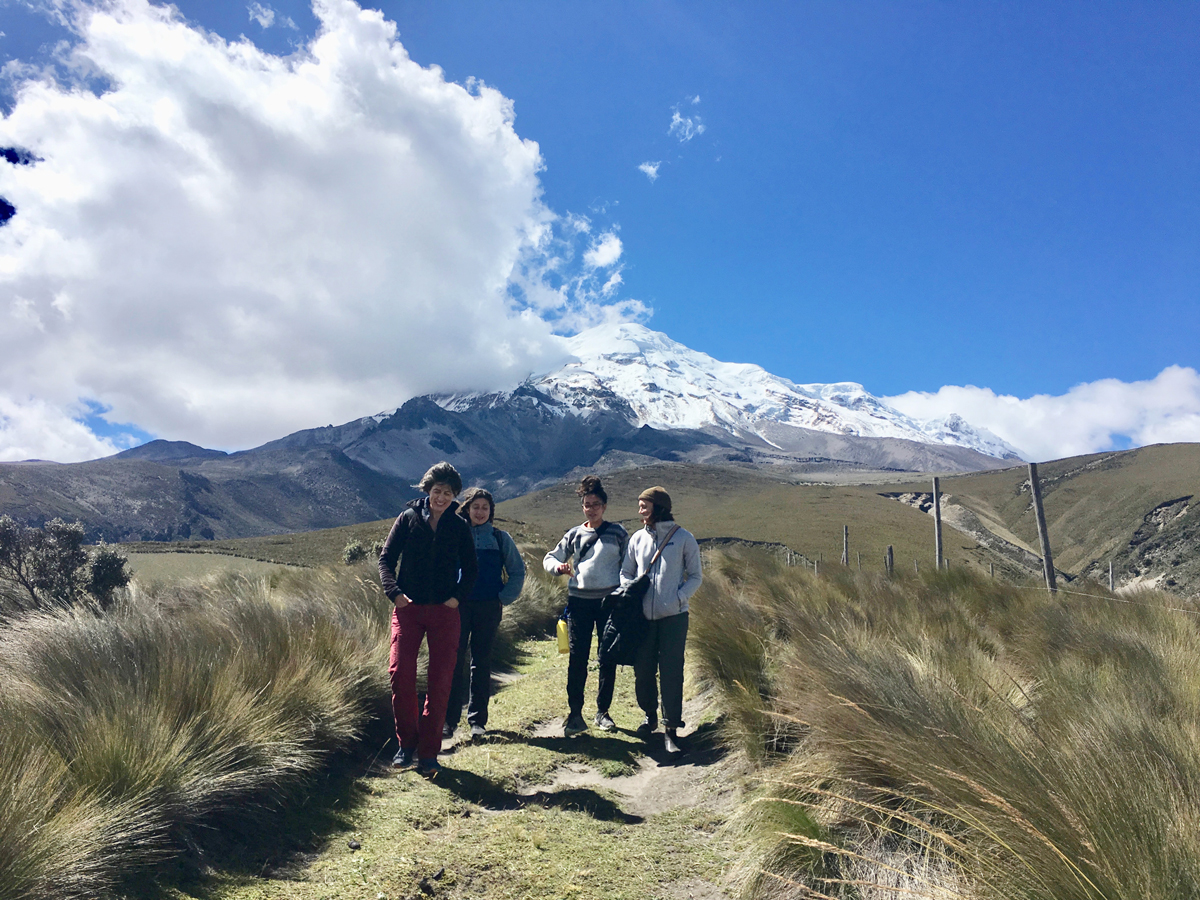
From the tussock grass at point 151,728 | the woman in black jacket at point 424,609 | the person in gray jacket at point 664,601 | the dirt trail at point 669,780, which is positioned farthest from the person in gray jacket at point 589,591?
the tussock grass at point 151,728

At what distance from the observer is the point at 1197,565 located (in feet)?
142

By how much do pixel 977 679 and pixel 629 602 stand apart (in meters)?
2.35

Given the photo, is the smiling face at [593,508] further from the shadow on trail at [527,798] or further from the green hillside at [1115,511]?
the green hillside at [1115,511]

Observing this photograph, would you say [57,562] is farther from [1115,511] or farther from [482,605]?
[1115,511]

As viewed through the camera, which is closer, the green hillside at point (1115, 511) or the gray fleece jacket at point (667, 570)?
the gray fleece jacket at point (667, 570)

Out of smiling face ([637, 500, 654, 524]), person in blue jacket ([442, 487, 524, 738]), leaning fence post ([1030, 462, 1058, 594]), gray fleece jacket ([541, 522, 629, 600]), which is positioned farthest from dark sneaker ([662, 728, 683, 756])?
leaning fence post ([1030, 462, 1058, 594])

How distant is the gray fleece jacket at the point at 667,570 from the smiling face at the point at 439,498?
5.14 feet

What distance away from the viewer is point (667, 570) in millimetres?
4906

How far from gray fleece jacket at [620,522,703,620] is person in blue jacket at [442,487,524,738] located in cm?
95

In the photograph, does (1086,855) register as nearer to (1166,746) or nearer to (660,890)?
(1166,746)

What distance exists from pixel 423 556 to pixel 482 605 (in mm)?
1030

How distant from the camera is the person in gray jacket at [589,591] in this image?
5.16m

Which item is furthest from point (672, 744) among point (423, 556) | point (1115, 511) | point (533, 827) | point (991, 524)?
point (991, 524)

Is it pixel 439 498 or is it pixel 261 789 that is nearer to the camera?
pixel 261 789
